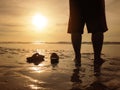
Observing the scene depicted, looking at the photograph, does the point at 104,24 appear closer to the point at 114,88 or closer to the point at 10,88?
the point at 114,88

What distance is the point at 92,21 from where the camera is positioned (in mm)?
5438

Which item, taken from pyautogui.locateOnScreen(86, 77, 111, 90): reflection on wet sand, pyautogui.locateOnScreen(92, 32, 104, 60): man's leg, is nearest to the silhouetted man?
pyautogui.locateOnScreen(92, 32, 104, 60): man's leg

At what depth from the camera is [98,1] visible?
5465 mm

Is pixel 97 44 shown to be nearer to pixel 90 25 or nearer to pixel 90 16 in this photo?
pixel 90 25

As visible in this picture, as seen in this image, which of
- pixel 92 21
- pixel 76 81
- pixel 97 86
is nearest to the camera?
pixel 97 86

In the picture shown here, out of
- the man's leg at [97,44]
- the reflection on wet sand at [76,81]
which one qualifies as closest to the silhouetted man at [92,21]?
the man's leg at [97,44]

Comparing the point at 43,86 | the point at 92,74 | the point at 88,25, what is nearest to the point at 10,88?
the point at 43,86

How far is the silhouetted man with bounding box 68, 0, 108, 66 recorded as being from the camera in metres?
5.45

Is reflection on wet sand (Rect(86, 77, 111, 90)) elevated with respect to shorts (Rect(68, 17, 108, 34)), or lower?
lower

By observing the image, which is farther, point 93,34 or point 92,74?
point 93,34

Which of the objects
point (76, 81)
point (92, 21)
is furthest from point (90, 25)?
point (76, 81)

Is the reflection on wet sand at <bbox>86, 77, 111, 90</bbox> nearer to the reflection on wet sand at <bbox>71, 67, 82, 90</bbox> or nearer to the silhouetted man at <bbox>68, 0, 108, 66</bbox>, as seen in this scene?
the reflection on wet sand at <bbox>71, 67, 82, 90</bbox>

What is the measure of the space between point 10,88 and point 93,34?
2.93m

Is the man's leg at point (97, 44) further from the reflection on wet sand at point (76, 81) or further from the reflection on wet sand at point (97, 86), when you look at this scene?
the reflection on wet sand at point (97, 86)
